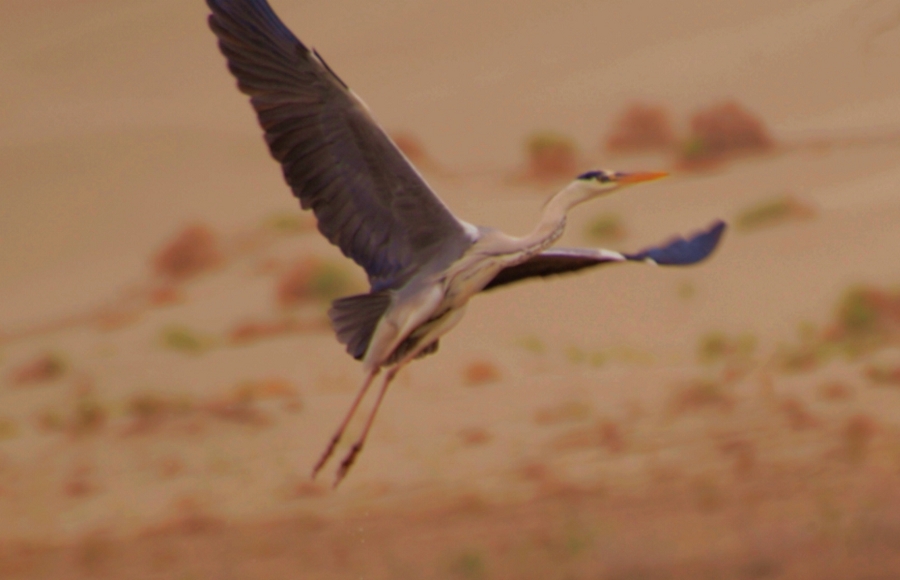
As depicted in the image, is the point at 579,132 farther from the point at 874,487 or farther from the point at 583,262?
the point at 583,262

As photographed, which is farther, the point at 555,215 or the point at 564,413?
the point at 564,413

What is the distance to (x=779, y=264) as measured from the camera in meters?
20.3

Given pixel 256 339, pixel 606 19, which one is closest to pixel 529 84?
pixel 606 19

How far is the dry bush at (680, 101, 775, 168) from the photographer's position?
22328 millimetres

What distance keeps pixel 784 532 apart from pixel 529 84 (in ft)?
37.3

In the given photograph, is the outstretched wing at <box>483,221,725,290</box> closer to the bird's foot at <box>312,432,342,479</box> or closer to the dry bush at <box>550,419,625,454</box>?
the bird's foot at <box>312,432,342,479</box>

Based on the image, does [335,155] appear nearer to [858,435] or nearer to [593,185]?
[593,185]

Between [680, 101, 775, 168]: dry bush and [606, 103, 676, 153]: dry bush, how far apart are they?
0.36 meters

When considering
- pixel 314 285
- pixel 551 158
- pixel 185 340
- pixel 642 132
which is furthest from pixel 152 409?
pixel 642 132

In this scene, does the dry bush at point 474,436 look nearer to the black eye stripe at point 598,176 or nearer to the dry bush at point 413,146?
the dry bush at point 413,146

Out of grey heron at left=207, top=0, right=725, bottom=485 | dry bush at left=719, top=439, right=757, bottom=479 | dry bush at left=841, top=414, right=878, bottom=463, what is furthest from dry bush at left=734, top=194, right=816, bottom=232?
grey heron at left=207, top=0, right=725, bottom=485

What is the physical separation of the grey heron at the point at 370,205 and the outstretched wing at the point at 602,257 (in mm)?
15

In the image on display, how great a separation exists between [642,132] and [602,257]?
1607cm

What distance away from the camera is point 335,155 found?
699 cm
